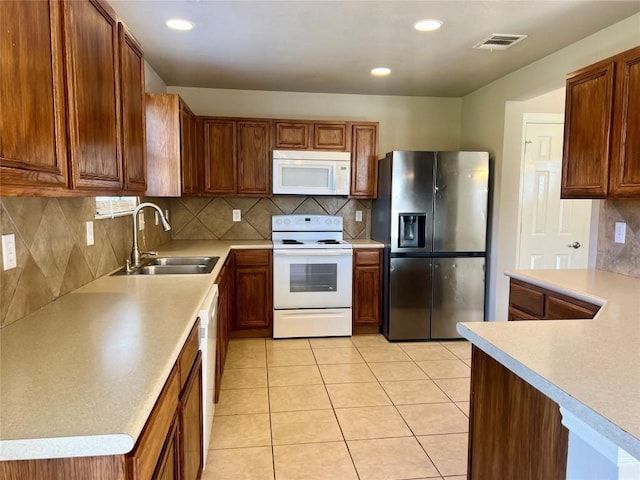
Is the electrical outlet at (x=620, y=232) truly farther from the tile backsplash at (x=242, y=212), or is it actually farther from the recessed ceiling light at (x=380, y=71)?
Result: the tile backsplash at (x=242, y=212)

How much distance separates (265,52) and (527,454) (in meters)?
2.98

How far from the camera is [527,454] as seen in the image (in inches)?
55.1

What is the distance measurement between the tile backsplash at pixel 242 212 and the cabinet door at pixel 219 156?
1.05 ft

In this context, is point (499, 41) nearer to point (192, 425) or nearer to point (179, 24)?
point (179, 24)

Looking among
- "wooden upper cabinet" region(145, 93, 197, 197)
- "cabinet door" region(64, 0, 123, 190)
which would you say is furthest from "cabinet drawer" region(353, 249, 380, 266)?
"cabinet door" region(64, 0, 123, 190)

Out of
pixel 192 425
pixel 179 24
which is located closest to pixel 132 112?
pixel 179 24

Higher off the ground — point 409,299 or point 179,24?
point 179,24

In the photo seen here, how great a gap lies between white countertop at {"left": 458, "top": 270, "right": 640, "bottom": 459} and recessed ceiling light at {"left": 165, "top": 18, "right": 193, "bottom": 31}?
2.39 m

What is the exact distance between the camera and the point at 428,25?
2666 mm

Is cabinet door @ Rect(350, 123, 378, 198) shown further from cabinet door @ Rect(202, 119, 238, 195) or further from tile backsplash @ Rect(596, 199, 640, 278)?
tile backsplash @ Rect(596, 199, 640, 278)

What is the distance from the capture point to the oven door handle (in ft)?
12.9

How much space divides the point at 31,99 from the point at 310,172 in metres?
3.18

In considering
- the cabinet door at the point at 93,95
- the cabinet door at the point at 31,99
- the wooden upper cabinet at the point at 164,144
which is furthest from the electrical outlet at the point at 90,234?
the cabinet door at the point at 31,99

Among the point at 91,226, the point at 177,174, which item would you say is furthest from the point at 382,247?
the point at 91,226
